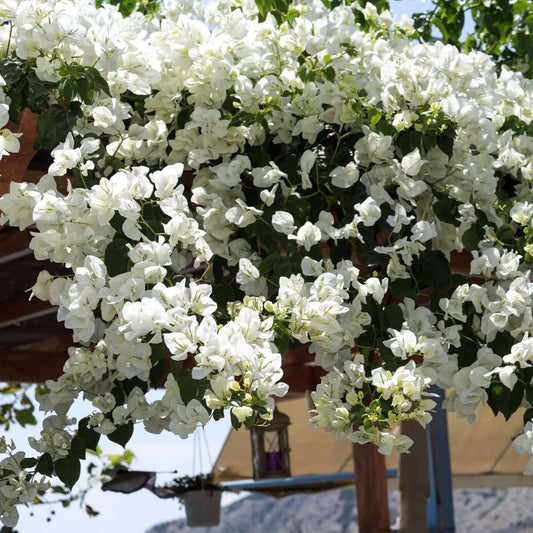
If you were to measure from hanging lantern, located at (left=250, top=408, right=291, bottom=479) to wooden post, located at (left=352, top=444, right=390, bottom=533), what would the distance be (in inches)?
28.8

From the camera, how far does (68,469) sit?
6.08ft

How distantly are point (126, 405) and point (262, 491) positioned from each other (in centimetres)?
465

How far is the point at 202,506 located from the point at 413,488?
1.16 meters

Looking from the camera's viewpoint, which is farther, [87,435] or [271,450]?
[271,450]

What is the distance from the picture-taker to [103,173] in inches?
75.0

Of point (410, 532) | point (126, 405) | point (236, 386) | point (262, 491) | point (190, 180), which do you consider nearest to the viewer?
point (236, 386)

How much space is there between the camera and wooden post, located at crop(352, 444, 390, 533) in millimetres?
5527

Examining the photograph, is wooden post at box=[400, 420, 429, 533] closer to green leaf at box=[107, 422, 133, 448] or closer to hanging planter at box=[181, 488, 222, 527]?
hanging planter at box=[181, 488, 222, 527]

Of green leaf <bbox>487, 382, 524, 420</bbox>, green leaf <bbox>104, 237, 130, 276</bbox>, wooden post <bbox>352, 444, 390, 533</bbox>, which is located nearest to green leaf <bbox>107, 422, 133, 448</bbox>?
green leaf <bbox>104, 237, 130, 276</bbox>

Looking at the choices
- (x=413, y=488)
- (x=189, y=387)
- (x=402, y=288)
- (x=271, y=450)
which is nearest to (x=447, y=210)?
(x=402, y=288)

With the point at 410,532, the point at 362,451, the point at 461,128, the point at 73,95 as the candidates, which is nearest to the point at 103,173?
the point at 73,95

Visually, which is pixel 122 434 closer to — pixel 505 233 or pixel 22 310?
pixel 505 233

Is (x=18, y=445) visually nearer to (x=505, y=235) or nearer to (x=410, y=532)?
(x=505, y=235)

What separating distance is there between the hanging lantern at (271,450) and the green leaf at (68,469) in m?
2.99
